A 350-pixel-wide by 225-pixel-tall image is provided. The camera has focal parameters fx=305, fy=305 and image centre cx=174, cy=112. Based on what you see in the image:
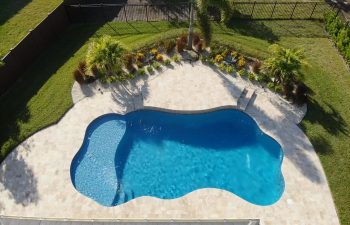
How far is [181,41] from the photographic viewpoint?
28391 millimetres

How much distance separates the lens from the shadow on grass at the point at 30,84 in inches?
889

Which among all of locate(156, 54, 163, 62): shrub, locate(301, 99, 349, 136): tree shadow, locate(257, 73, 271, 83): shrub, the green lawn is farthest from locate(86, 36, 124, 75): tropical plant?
locate(301, 99, 349, 136): tree shadow

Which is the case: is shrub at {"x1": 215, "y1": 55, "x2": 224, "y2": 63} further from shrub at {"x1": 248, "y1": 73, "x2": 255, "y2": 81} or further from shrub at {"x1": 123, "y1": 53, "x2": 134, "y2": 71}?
shrub at {"x1": 123, "y1": 53, "x2": 134, "y2": 71}

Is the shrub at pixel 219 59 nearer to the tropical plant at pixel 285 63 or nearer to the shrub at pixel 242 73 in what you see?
the shrub at pixel 242 73

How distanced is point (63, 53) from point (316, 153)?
2323 cm

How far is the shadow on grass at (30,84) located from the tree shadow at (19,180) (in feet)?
3.03

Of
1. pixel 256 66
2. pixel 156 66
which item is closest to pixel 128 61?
pixel 156 66

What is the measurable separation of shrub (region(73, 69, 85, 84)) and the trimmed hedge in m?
24.0

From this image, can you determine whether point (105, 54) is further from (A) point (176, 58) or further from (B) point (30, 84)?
(B) point (30, 84)

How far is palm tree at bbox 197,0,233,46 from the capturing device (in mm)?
24406

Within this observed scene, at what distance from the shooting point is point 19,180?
2014cm

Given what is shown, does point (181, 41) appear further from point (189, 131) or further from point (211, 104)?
point (189, 131)

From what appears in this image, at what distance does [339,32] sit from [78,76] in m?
25.2

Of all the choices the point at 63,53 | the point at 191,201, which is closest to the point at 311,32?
the point at 191,201
